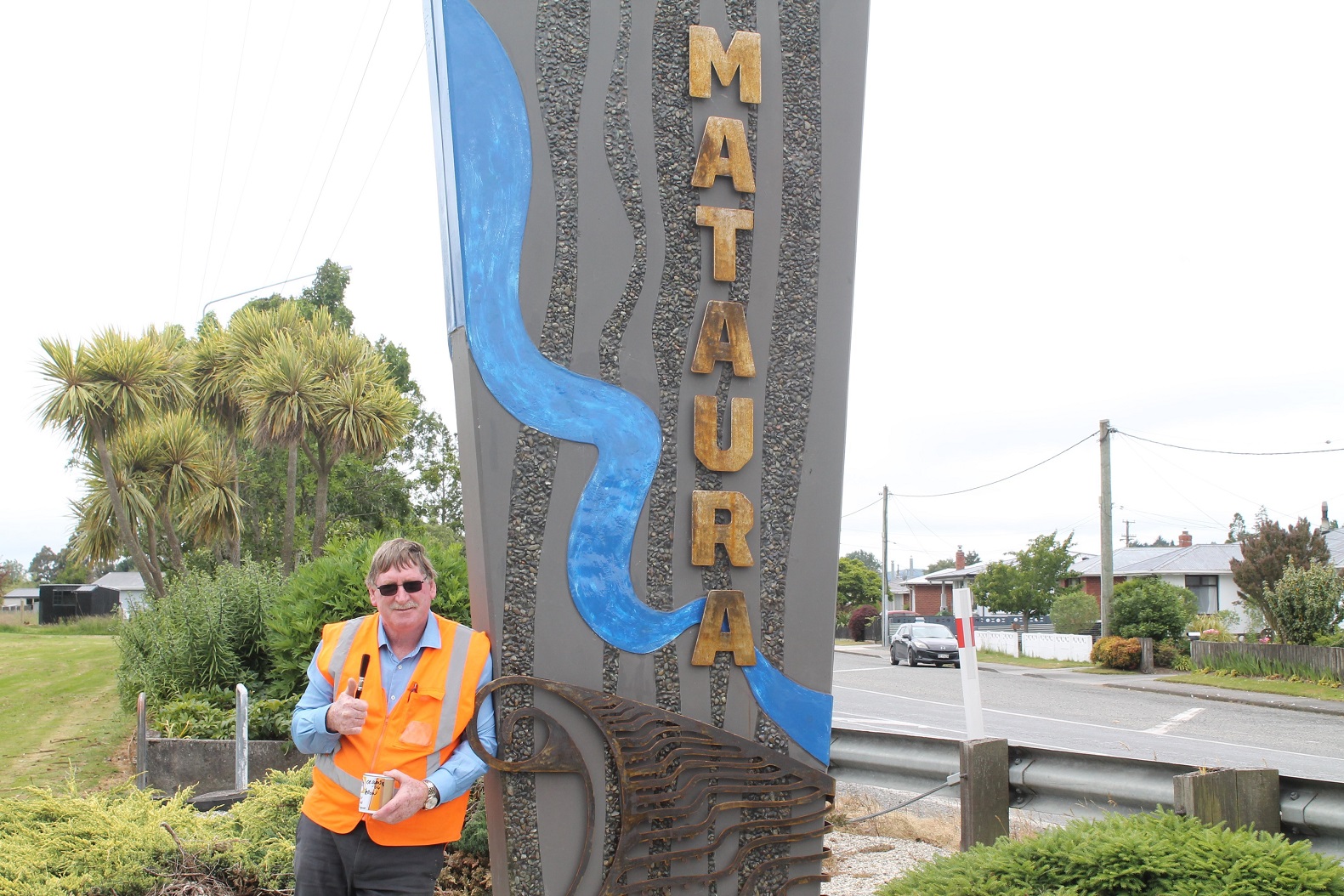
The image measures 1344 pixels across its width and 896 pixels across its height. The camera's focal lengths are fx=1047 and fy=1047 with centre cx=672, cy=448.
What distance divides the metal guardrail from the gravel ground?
0.41 metres

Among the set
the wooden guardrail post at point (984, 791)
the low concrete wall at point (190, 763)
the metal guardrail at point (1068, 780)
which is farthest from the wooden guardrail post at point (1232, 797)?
the low concrete wall at point (190, 763)

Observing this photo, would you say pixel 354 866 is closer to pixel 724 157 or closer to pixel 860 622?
pixel 724 157

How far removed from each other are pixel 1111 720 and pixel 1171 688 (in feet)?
19.1

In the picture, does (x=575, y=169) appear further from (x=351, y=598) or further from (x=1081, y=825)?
(x=351, y=598)

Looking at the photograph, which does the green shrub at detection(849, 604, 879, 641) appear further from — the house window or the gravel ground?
the gravel ground

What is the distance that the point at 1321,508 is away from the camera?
51.7 m

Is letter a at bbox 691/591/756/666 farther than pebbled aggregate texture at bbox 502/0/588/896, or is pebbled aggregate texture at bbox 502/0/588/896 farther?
letter a at bbox 691/591/756/666

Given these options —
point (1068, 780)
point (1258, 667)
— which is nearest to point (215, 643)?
point (1068, 780)

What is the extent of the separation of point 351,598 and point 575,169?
4.09 metres

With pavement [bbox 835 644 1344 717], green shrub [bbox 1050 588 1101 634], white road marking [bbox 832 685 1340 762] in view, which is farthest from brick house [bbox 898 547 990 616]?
white road marking [bbox 832 685 1340 762]

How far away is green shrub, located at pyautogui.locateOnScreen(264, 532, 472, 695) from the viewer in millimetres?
7059

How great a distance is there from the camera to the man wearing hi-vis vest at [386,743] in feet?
Answer: 10.3

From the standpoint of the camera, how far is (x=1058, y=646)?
30703 mm

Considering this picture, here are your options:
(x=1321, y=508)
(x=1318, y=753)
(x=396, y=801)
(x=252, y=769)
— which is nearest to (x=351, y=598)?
(x=252, y=769)
